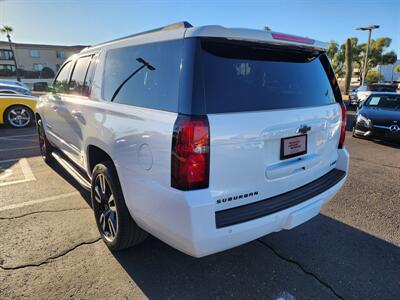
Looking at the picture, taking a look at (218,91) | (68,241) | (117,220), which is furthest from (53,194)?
(218,91)

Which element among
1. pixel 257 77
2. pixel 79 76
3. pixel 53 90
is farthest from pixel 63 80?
pixel 257 77

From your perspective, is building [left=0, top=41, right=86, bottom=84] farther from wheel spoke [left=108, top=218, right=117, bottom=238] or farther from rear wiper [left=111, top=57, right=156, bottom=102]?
wheel spoke [left=108, top=218, right=117, bottom=238]

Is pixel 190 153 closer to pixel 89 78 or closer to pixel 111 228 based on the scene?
pixel 111 228

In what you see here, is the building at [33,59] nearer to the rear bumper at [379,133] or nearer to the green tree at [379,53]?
the green tree at [379,53]

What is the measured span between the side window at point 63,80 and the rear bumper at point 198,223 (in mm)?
2701

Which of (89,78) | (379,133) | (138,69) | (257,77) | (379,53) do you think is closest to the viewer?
(257,77)

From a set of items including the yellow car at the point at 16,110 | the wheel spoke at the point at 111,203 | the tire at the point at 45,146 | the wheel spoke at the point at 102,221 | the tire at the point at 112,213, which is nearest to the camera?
the tire at the point at 112,213

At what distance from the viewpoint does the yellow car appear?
380 inches

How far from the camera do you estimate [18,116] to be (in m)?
9.98

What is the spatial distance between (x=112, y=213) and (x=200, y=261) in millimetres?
954

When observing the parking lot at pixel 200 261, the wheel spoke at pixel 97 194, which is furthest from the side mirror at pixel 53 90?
the wheel spoke at pixel 97 194

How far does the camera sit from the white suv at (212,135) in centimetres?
185

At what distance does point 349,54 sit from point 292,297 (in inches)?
1165

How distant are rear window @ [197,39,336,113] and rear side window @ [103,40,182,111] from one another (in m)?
0.24
